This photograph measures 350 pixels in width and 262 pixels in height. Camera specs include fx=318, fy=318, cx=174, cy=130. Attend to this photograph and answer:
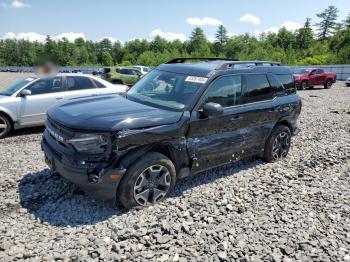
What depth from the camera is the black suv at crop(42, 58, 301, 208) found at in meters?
3.79

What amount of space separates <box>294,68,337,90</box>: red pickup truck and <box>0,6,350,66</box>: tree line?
42.2 metres

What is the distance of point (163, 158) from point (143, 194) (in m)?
0.54

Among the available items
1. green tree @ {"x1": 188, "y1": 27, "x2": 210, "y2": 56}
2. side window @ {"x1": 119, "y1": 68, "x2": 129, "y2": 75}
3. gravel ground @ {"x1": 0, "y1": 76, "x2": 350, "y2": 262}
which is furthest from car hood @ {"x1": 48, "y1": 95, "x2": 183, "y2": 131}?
green tree @ {"x1": 188, "y1": 27, "x2": 210, "y2": 56}

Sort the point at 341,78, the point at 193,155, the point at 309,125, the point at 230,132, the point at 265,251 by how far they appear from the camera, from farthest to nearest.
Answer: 1. the point at 341,78
2. the point at 309,125
3. the point at 230,132
4. the point at 193,155
5. the point at 265,251

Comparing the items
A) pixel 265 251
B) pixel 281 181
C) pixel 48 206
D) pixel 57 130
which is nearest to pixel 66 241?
pixel 48 206

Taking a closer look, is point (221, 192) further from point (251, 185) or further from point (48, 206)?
point (48, 206)

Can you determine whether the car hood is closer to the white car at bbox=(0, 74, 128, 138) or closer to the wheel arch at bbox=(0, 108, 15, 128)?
the white car at bbox=(0, 74, 128, 138)

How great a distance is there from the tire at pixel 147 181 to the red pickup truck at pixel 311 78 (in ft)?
66.3

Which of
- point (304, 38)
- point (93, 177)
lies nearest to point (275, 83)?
point (93, 177)

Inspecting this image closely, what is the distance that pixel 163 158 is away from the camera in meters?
4.18

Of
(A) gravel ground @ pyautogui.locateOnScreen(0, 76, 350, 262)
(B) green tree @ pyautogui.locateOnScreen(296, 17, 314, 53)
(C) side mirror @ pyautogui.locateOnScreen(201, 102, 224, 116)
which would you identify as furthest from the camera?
(B) green tree @ pyautogui.locateOnScreen(296, 17, 314, 53)

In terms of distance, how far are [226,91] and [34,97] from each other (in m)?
5.18

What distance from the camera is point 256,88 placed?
18.1 ft

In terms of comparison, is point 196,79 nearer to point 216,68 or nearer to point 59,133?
point 216,68
